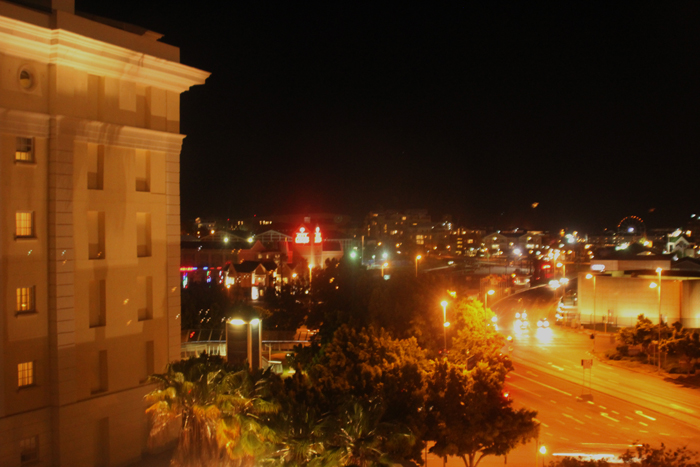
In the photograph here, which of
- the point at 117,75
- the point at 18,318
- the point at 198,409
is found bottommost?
the point at 198,409

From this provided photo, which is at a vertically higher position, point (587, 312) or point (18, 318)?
point (18, 318)

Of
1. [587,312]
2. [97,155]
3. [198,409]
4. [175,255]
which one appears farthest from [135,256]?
[587,312]

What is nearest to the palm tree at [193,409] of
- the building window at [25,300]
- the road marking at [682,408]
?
the building window at [25,300]

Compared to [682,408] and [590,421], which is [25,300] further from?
[682,408]

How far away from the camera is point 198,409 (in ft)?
40.1

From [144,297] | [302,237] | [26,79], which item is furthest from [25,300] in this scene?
[302,237]

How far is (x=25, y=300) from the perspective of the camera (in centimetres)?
1506

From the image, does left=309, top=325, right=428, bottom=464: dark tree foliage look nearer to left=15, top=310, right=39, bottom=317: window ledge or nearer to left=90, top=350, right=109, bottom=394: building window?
left=90, top=350, right=109, bottom=394: building window

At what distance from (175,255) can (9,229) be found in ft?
16.7

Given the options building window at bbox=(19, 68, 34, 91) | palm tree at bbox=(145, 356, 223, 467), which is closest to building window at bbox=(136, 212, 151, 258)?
building window at bbox=(19, 68, 34, 91)

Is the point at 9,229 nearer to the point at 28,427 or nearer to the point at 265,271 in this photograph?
the point at 28,427

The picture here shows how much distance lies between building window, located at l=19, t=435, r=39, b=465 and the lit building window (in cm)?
310

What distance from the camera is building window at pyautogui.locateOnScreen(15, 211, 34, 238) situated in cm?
1481

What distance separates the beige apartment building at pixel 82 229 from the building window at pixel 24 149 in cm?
3
